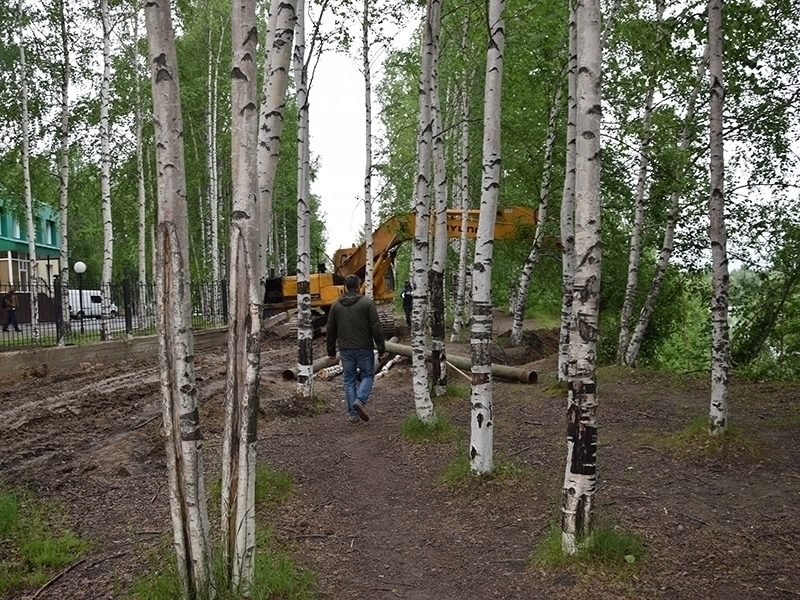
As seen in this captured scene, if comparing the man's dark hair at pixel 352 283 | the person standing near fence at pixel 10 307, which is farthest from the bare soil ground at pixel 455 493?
the person standing near fence at pixel 10 307

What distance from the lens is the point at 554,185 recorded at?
15453mm

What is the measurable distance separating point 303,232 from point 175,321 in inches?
250

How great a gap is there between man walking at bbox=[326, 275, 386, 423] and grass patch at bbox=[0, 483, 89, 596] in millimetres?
3656

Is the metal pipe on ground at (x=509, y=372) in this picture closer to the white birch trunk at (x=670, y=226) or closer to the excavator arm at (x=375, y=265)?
the white birch trunk at (x=670, y=226)

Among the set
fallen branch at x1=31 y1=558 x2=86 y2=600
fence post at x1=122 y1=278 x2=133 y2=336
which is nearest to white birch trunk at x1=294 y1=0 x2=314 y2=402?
fallen branch at x1=31 y1=558 x2=86 y2=600

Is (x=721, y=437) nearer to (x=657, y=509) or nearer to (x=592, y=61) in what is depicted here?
(x=657, y=509)

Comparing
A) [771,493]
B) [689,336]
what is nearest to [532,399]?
[771,493]

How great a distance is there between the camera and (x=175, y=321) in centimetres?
349

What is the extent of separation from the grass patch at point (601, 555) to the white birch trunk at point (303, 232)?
611cm

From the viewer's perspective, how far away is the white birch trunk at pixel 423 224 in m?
7.78

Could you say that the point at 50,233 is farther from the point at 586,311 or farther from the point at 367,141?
the point at 586,311

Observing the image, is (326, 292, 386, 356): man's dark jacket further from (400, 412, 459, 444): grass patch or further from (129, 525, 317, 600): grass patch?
(129, 525, 317, 600): grass patch

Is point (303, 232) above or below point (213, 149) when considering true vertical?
below

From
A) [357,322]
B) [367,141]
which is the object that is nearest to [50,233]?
[367,141]
